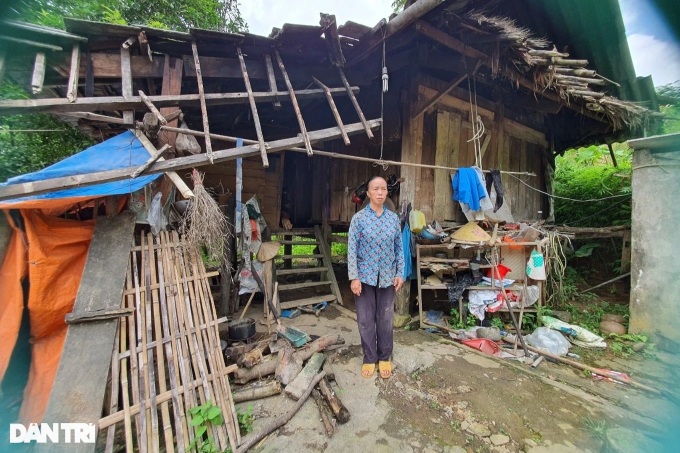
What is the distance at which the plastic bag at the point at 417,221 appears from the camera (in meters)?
4.43

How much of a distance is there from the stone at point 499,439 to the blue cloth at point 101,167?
4124 millimetres

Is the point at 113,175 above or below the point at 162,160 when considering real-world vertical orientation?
below

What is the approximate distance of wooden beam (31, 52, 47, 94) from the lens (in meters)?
2.73

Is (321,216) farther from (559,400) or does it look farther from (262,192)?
(559,400)

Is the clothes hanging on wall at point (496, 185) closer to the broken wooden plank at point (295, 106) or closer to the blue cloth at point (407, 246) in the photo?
the blue cloth at point (407, 246)

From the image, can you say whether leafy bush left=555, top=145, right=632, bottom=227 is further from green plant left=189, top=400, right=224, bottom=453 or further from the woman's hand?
green plant left=189, top=400, right=224, bottom=453

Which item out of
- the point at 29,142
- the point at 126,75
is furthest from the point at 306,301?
the point at 29,142

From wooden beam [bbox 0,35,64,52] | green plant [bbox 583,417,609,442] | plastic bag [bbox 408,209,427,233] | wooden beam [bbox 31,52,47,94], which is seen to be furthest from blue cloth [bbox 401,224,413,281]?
wooden beam [bbox 0,35,64,52]

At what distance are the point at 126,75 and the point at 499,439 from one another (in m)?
5.43

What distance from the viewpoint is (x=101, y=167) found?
258 centimetres

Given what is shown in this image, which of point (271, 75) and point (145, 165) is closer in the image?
point (145, 165)

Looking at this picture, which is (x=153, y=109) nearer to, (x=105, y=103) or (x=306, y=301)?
(x=105, y=103)

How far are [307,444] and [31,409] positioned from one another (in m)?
2.78

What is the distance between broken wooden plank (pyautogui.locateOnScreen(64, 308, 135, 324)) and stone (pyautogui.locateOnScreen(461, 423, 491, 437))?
348 centimetres
